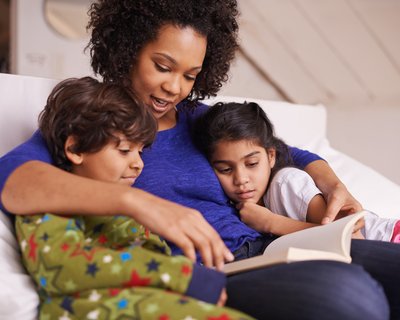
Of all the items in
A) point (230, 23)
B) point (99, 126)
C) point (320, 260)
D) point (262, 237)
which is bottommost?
point (262, 237)

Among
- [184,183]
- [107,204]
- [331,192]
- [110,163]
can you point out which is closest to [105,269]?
[107,204]

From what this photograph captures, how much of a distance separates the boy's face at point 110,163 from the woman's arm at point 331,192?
1.38ft

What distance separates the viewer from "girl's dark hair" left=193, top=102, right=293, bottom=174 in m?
1.36

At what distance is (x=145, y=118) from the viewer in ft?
3.67

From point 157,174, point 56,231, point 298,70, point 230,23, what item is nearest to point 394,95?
point 298,70

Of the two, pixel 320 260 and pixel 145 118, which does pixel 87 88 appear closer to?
pixel 145 118

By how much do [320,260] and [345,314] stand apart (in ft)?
0.41

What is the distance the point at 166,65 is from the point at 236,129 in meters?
0.27

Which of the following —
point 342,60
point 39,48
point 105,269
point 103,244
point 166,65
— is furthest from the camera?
point 39,48

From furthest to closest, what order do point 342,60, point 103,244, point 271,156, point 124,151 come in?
1. point 342,60
2. point 271,156
3. point 124,151
4. point 103,244

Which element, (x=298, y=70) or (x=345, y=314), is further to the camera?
(x=298, y=70)

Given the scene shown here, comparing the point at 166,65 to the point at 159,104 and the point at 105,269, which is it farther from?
the point at 105,269

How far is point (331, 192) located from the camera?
1.28 m

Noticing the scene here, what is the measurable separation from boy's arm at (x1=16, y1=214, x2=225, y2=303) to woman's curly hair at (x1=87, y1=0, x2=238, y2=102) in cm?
48
